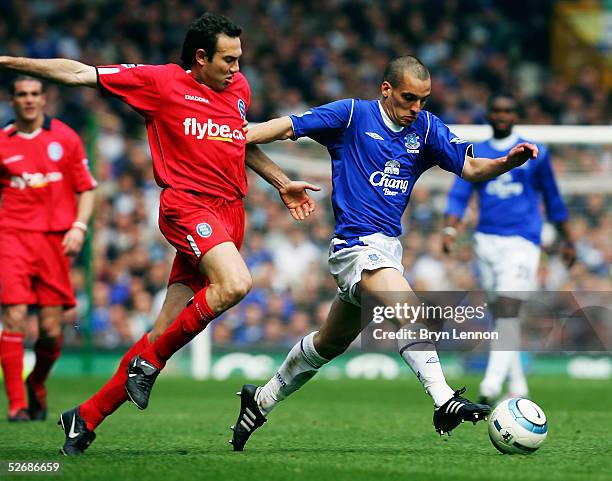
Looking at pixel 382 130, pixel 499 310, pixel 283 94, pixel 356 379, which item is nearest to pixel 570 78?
pixel 283 94

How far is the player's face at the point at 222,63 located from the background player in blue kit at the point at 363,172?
364mm

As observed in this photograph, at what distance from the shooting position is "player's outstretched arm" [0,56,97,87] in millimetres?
5930

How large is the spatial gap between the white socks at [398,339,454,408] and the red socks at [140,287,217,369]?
108 centimetres

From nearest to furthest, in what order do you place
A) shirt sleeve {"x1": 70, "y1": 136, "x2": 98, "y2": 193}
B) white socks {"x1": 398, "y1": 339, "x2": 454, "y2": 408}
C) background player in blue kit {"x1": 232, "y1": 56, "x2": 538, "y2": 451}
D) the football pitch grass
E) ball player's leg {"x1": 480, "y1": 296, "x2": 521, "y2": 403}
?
the football pitch grass
white socks {"x1": 398, "y1": 339, "x2": 454, "y2": 408}
background player in blue kit {"x1": 232, "y1": 56, "x2": 538, "y2": 451}
shirt sleeve {"x1": 70, "y1": 136, "x2": 98, "y2": 193}
ball player's leg {"x1": 480, "y1": 296, "x2": 521, "y2": 403}

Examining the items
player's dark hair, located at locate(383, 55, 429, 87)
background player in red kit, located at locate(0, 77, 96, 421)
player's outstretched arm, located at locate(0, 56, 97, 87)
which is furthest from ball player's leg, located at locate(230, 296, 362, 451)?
background player in red kit, located at locate(0, 77, 96, 421)

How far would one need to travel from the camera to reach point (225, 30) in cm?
663

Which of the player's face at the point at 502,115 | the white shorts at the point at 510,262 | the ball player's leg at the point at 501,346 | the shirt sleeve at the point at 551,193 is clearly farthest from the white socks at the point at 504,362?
the player's face at the point at 502,115

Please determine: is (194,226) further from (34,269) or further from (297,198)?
(34,269)

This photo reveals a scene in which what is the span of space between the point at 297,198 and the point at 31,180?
11.2 feet

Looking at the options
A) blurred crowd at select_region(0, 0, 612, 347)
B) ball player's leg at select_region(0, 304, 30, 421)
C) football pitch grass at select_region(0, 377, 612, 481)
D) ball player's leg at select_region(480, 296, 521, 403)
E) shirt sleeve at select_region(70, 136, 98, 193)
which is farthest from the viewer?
blurred crowd at select_region(0, 0, 612, 347)

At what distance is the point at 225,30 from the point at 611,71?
17.0 m

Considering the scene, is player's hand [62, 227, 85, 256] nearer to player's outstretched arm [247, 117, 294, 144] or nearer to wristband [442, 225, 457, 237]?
player's outstretched arm [247, 117, 294, 144]

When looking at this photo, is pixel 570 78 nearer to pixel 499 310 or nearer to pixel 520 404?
pixel 499 310

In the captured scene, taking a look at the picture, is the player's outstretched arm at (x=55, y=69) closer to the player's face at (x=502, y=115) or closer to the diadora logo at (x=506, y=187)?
the player's face at (x=502, y=115)
